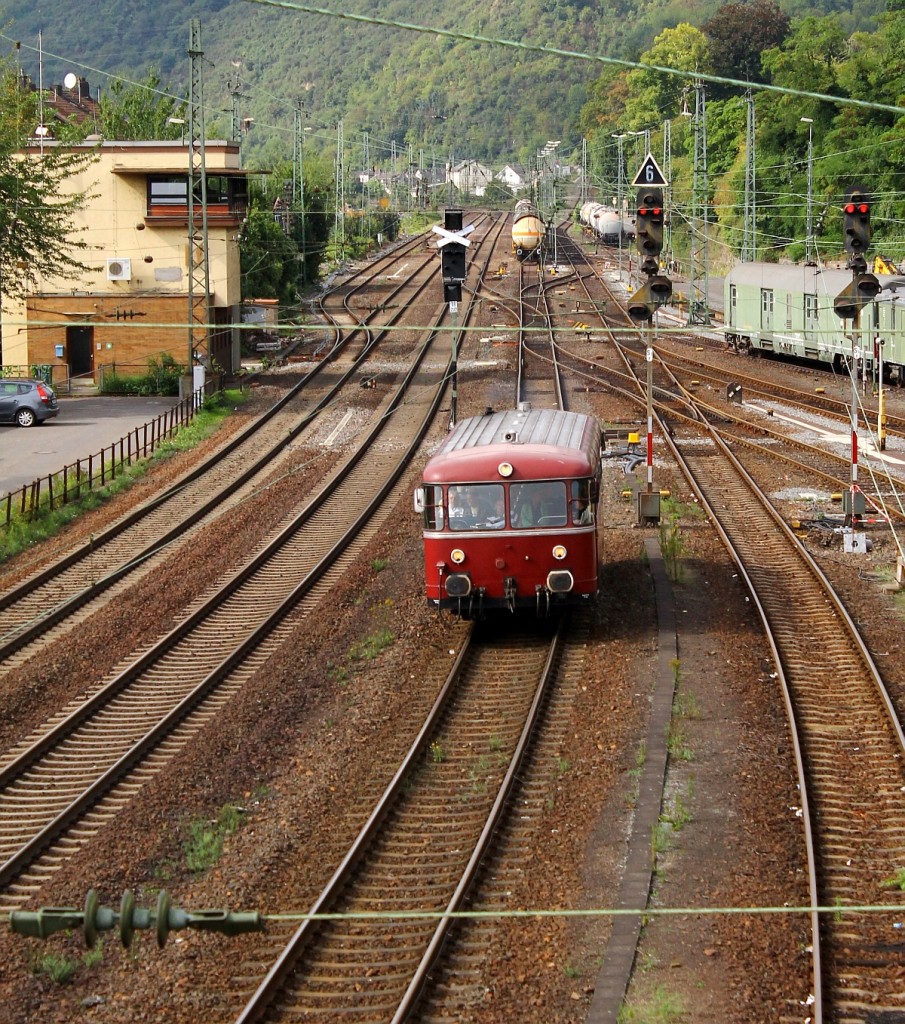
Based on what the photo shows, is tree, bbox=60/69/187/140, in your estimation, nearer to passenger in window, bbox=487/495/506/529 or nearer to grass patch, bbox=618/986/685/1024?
passenger in window, bbox=487/495/506/529

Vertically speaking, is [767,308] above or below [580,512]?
above

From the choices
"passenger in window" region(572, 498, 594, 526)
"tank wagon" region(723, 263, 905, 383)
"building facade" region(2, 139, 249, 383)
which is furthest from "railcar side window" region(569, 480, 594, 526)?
"building facade" region(2, 139, 249, 383)

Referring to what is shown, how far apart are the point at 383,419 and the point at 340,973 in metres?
24.4

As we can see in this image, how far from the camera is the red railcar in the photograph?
15.4 m

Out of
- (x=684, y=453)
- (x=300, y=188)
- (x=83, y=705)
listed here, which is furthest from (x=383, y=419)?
(x=300, y=188)

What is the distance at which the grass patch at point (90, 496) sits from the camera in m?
22.4

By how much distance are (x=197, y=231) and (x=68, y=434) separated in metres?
11.2

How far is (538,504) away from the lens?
15453 millimetres

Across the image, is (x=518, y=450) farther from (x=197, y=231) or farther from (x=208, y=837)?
(x=197, y=231)

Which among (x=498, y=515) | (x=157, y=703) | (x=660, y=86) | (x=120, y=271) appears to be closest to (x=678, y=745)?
(x=498, y=515)

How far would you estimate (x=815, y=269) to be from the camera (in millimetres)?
40219

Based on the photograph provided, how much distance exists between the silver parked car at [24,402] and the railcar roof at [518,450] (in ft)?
59.0

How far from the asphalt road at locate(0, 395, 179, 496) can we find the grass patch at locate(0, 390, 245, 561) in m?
0.97

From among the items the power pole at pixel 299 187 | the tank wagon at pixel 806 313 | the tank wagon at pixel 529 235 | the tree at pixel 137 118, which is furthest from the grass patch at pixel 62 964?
the tank wagon at pixel 529 235
